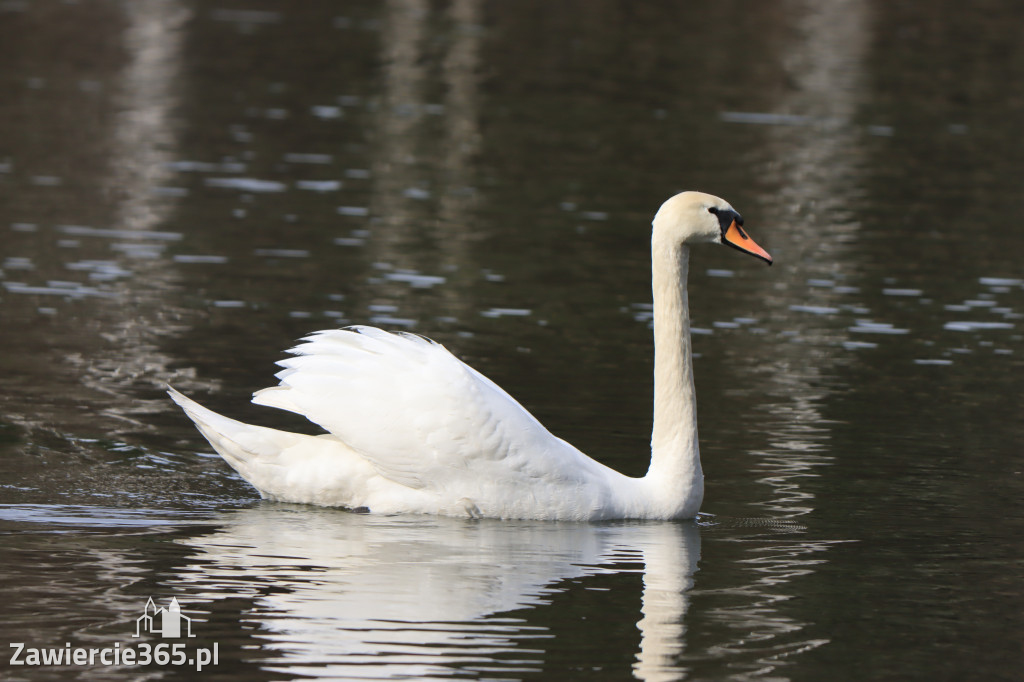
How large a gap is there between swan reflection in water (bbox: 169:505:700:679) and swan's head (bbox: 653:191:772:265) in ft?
5.33

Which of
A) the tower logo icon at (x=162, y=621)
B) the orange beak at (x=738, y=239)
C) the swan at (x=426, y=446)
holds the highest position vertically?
the orange beak at (x=738, y=239)

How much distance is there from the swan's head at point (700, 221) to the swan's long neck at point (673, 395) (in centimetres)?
8

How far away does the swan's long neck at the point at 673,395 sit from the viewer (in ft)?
32.6

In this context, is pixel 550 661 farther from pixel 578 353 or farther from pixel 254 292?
pixel 254 292

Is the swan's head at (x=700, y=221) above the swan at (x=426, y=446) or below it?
above

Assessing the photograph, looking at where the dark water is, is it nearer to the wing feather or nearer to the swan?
the swan

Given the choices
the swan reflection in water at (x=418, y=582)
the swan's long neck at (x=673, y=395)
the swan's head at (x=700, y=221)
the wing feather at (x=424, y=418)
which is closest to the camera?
the swan reflection in water at (x=418, y=582)

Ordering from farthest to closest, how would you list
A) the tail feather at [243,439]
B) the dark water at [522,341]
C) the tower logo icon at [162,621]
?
the tail feather at [243,439] < the dark water at [522,341] < the tower logo icon at [162,621]

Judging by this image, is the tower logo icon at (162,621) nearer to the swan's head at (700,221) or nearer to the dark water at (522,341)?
the dark water at (522,341)

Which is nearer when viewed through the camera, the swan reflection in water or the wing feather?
the swan reflection in water

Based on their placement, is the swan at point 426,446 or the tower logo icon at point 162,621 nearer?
the tower logo icon at point 162,621

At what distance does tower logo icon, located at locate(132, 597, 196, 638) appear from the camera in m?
7.59

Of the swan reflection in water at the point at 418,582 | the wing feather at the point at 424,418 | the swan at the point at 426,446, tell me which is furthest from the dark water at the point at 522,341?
the wing feather at the point at 424,418

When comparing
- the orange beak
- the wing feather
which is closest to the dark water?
the wing feather
